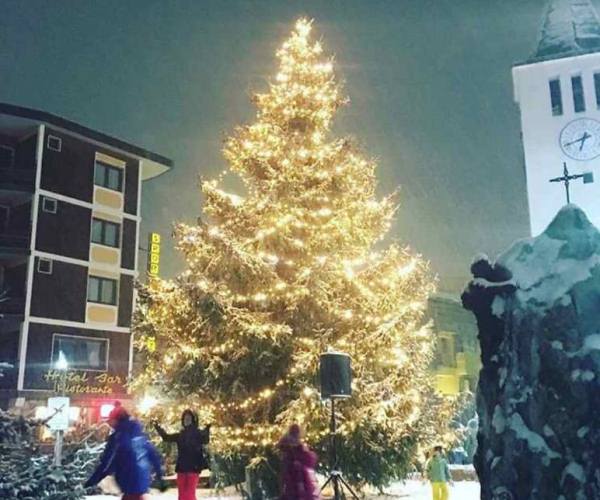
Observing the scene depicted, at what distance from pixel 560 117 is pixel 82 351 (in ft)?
115

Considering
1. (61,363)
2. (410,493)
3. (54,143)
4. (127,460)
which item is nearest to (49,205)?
(54,143)

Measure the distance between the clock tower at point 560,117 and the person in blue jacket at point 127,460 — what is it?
42749 millimetres

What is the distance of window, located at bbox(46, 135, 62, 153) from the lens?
32.6 m

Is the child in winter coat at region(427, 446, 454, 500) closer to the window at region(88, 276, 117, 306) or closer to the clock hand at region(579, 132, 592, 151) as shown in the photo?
the window at region(88, 276, 117, 306)

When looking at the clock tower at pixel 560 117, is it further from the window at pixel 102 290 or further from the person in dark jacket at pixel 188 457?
the person in dark jacket at pixel 188 457

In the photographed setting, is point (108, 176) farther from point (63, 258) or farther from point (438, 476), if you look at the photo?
point (438, 476)

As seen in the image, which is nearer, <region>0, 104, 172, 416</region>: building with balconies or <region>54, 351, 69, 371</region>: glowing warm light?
<region>54, 351, 69, 371</region>: glowing warm light

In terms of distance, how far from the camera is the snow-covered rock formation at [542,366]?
406cm

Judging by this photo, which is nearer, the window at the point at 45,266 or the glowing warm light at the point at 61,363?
the glowing warm light at the point at 61,363

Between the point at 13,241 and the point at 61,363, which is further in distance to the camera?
the point at 13,241

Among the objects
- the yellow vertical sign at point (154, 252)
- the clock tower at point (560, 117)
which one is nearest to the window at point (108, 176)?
the yellow vertical sign at point (154, 252)

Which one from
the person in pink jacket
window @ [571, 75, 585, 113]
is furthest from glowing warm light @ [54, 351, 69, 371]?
window @ [571, 75, 585, 113]

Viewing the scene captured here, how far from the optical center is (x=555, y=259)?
15.0 ft

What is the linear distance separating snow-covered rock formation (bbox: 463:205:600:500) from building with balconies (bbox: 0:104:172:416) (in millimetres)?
26413
